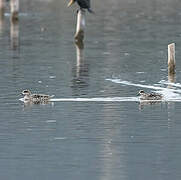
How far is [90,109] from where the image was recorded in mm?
20062

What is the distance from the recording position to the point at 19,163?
14.9 metres

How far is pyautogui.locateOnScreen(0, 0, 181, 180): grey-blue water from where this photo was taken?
14748 millimetres

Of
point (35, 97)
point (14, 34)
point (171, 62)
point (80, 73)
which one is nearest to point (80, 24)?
point (14, 34)

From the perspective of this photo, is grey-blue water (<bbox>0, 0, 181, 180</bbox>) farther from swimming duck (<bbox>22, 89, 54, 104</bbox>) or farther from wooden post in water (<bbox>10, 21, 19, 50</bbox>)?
swimming duck (<bbox>22, 89, 54, 104</bbox>)

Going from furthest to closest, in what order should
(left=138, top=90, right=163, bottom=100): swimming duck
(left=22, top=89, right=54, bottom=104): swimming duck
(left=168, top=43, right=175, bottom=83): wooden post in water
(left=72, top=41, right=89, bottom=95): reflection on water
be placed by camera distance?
(left=168, top=43, right=175, bottom=83): wooden post in water → (left=72, top=41, right=89, bottom=95): reflection on water → (left=138, top=90, right=163, bottom=100): swimming duck → (left=22, top=89, right=54, bottom=104): swimming duck

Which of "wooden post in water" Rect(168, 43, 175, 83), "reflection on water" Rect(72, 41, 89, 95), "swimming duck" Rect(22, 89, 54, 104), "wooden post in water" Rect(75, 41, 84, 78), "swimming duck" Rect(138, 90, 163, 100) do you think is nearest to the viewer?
"swimming duck" Rect(22, 89, 54, 104)

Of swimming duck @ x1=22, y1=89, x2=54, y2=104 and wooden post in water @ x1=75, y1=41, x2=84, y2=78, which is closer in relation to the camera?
swimming duck @ x1=22, y1=89, x2=54, y2=104

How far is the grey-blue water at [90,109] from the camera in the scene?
48.4 feet

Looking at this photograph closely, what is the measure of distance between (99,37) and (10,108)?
17880mm

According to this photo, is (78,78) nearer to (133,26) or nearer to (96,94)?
(96,94)

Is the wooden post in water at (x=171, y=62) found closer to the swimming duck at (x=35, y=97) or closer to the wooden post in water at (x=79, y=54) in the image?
the wooden post in water at (x=79, y=54)

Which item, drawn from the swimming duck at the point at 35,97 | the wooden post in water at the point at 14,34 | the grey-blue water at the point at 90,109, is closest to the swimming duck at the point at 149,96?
the grey-blue water at the point at 90,109

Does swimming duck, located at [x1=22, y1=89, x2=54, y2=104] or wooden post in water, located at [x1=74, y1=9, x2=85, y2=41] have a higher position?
wooden post in water, located at [x1=74, y1=9, x2=85, y2=41]

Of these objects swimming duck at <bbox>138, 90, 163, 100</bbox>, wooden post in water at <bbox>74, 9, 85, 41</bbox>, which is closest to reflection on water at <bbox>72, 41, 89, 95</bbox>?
wooden post in water at <bbox>74, 9, 85, 41</bbox>
